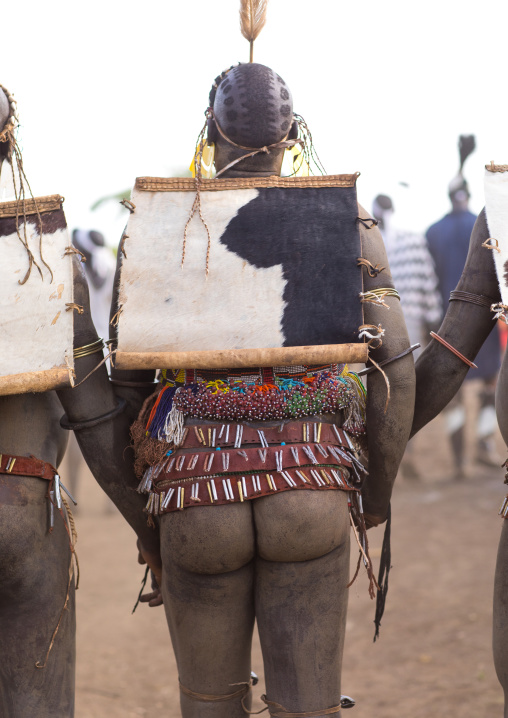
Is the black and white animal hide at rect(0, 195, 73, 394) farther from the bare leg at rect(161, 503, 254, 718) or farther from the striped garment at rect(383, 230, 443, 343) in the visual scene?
the striped garment at rect(383, 230, 443, 343)

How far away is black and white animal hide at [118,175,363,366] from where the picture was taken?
2270 mm

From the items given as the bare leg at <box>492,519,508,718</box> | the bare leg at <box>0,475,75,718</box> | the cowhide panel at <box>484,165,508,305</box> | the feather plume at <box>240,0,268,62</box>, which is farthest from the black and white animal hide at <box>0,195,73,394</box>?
the bare leg at <box>492,519,508,718</box>

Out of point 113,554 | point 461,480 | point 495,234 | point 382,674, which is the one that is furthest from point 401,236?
point 495,234

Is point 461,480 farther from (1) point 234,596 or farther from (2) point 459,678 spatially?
(1) point 234,596

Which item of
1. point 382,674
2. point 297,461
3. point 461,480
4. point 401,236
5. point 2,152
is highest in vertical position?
point 401,236

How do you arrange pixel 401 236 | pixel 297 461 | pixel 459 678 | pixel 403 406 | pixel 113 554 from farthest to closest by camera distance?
pixel 401 236, pixel 113 554, pixel 459 678, pixel 403 406, pixel 297 461

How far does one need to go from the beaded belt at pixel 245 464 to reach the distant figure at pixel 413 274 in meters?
5.55

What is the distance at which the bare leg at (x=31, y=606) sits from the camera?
2.28m

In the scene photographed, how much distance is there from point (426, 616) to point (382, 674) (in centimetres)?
76

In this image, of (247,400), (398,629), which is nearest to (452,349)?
(247,400)

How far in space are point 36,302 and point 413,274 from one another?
233 inches

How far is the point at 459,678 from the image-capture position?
4.16 meters

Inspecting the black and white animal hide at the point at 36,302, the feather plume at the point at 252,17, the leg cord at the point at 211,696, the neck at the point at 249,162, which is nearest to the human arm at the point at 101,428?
the black and white animal hide at the point at 36,302

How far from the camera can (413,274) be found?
7746 mm
